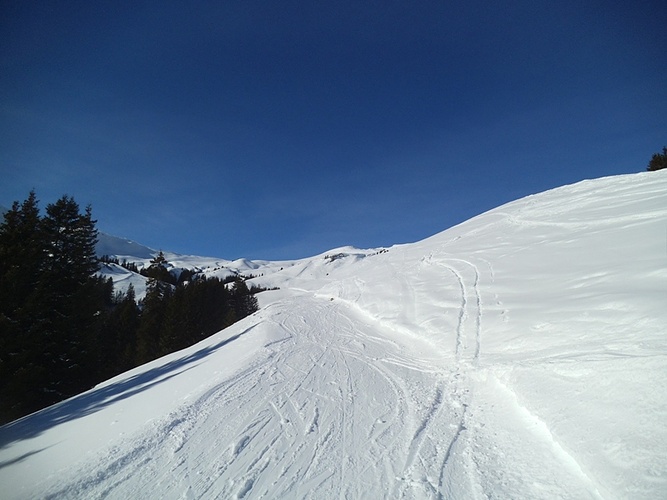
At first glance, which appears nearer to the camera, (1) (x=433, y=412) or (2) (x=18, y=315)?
(1) (x=433, y=412)

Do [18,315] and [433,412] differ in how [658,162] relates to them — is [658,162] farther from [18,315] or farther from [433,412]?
[18,315]

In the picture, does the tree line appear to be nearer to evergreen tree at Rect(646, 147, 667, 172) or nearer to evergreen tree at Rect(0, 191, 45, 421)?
evergreen tree at Rect(0, 191, 45, 421)

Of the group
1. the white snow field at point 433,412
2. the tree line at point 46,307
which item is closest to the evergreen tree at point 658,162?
the white snow field at point 433,412

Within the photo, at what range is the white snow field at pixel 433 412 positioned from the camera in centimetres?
346

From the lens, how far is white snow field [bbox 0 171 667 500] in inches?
136

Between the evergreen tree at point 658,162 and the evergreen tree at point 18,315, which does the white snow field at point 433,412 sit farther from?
the evergreen tree at point 658,162

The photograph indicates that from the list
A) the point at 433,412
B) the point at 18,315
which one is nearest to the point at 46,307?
the point at 18,315

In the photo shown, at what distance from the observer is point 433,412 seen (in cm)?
517

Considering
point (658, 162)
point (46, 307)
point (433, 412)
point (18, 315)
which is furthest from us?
point (658, 162)

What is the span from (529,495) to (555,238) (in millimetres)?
12419

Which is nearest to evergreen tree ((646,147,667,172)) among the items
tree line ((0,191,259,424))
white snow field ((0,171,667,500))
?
white snow field ((0,171,667,500))

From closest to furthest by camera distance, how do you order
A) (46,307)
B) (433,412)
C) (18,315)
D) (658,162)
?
(433,412) → (18,315) → (46,307) → (658,162)

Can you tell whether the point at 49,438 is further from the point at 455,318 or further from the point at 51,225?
the point at 51,225

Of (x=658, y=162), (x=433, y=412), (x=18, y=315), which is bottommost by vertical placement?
(x=433, y=412)
